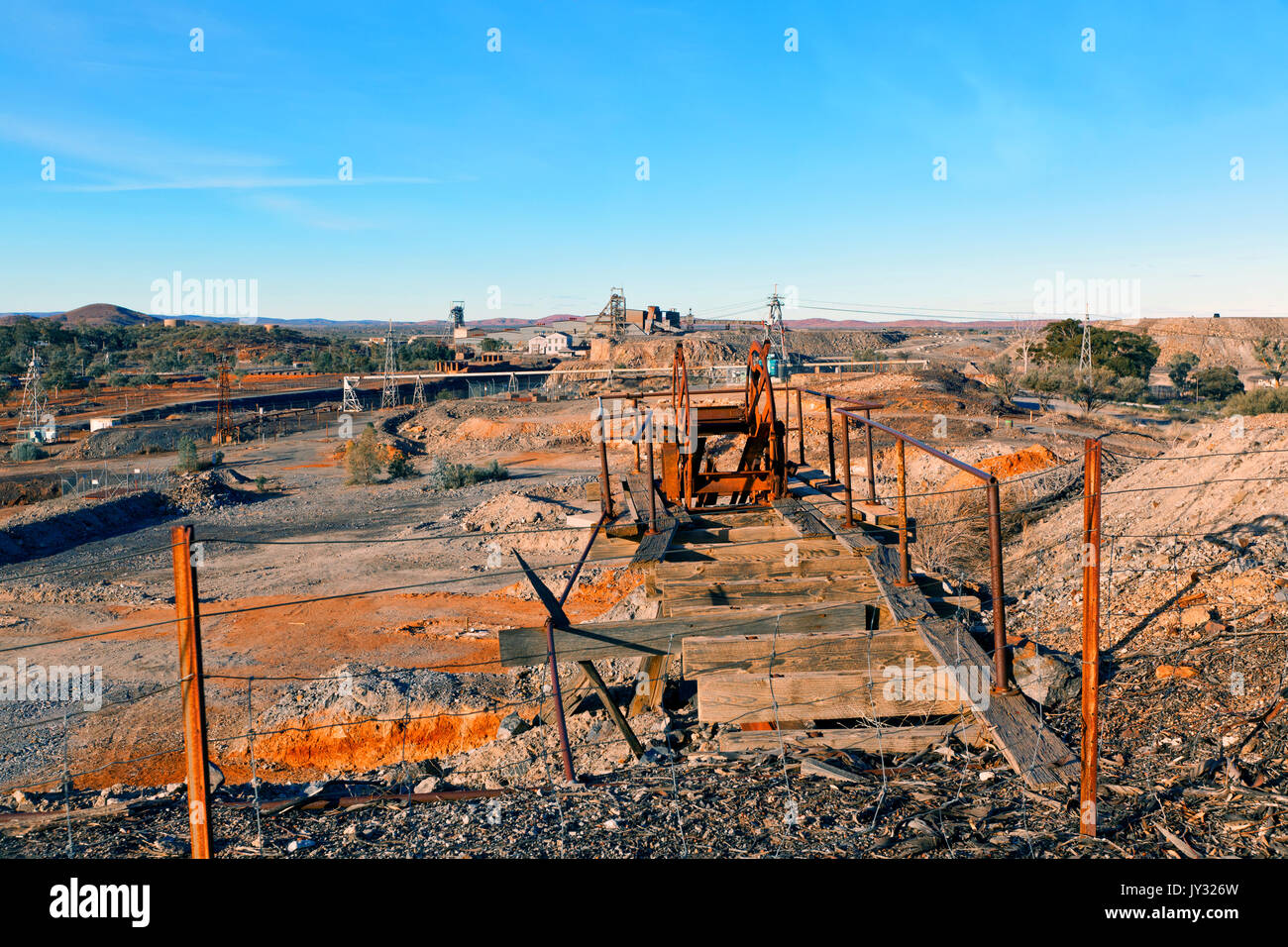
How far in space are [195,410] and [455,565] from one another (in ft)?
142

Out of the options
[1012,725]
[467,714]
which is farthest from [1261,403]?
[467,714]

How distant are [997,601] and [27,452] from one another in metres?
42.4

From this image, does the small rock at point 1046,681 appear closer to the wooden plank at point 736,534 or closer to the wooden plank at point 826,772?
the wooden plank at point 826,772

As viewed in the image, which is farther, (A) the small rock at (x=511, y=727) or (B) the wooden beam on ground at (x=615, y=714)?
(A) the small rock at (x=511, y=727)

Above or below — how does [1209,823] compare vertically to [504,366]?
below

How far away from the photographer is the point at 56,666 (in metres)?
13.1

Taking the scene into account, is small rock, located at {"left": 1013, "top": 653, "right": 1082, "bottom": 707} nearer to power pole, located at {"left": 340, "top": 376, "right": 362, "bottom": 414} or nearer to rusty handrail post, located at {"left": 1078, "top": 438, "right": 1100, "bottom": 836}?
rusty handrail post, located at {"left": 1078, "top": 438, "right": 1100, "bottom": 836}

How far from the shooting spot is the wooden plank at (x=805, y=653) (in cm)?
638

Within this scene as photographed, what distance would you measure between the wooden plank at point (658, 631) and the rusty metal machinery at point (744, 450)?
10.7 feet

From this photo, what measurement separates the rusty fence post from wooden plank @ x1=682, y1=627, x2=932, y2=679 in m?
3.21

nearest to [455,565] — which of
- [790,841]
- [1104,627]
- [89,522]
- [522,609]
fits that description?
[522,609]

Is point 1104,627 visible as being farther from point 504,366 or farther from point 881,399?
point 504,366

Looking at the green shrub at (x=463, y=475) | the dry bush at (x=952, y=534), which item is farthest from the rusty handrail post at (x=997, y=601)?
the green shrub at (x=463, y=475)

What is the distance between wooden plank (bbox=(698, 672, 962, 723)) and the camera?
6.25m
